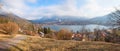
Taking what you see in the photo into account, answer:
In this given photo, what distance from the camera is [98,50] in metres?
14.1

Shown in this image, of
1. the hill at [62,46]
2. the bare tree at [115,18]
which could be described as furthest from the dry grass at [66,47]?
the bare tree at [115,18]

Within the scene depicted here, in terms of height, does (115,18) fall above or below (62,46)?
above

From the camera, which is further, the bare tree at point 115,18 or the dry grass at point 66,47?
the dry grass at point 66,47

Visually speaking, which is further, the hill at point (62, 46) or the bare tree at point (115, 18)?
the hill at point (62, 46)

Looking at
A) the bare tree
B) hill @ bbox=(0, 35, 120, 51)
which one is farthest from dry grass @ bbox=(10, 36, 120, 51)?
the bare tree

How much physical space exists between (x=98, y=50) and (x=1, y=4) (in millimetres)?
11878

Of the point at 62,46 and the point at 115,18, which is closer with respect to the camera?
the point at 115,18

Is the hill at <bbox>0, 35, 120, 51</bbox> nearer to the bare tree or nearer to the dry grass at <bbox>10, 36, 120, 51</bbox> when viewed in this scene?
the dry grass at <bbox>10, 36, 120, 51</bbox>

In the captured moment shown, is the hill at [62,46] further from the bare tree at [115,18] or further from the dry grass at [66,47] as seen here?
the bare tree at [115,18]

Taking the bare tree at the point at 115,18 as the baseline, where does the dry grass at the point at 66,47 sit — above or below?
below

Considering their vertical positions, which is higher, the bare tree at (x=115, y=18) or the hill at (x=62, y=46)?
the bare tree at (x=115, y=18)

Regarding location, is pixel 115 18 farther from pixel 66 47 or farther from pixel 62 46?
pixel 62 46

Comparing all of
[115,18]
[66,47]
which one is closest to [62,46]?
[66,47]

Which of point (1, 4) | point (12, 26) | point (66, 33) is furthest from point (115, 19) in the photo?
point (12, 26)
